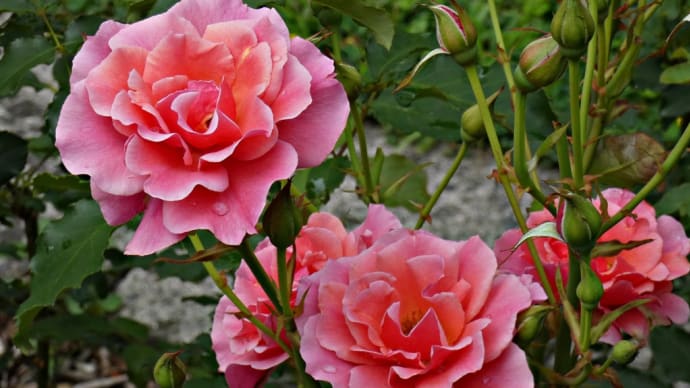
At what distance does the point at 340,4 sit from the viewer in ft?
2.69

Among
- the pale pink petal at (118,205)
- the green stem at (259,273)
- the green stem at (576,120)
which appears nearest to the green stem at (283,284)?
the green stem at (259,273)

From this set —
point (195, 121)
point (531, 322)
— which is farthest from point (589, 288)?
point (195, 121)

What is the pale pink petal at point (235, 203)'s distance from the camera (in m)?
0.62

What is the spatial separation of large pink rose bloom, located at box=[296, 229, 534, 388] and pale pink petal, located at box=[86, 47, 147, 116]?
0.19m

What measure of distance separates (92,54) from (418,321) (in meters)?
0.29

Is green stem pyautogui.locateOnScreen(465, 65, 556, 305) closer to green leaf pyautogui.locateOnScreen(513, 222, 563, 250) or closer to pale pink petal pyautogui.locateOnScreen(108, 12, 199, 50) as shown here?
green leaf pyautogui.locateOnScreen(513, 222, 563, 250)

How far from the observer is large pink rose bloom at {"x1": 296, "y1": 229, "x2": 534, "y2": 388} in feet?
2.27

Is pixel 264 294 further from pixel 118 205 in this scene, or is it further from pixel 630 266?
pixel 630 266

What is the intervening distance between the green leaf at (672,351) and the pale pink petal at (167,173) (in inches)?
28.4

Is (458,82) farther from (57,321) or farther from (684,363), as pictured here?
(57,321)

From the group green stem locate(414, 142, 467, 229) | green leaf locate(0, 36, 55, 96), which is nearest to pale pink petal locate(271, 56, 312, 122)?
green stem locate(414, 142, 467, 229)

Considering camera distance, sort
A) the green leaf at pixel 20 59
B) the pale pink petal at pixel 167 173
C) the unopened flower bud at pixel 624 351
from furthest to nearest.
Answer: the green leaf at pixel 20 59
the unopened flower bud at pixel 624 351
the pale pink petal at pixel 167 173

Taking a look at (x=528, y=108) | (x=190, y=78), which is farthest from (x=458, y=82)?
(x=190, y=78)

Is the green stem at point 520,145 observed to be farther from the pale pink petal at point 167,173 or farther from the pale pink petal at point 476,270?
the pale pink petal at point 167,173
